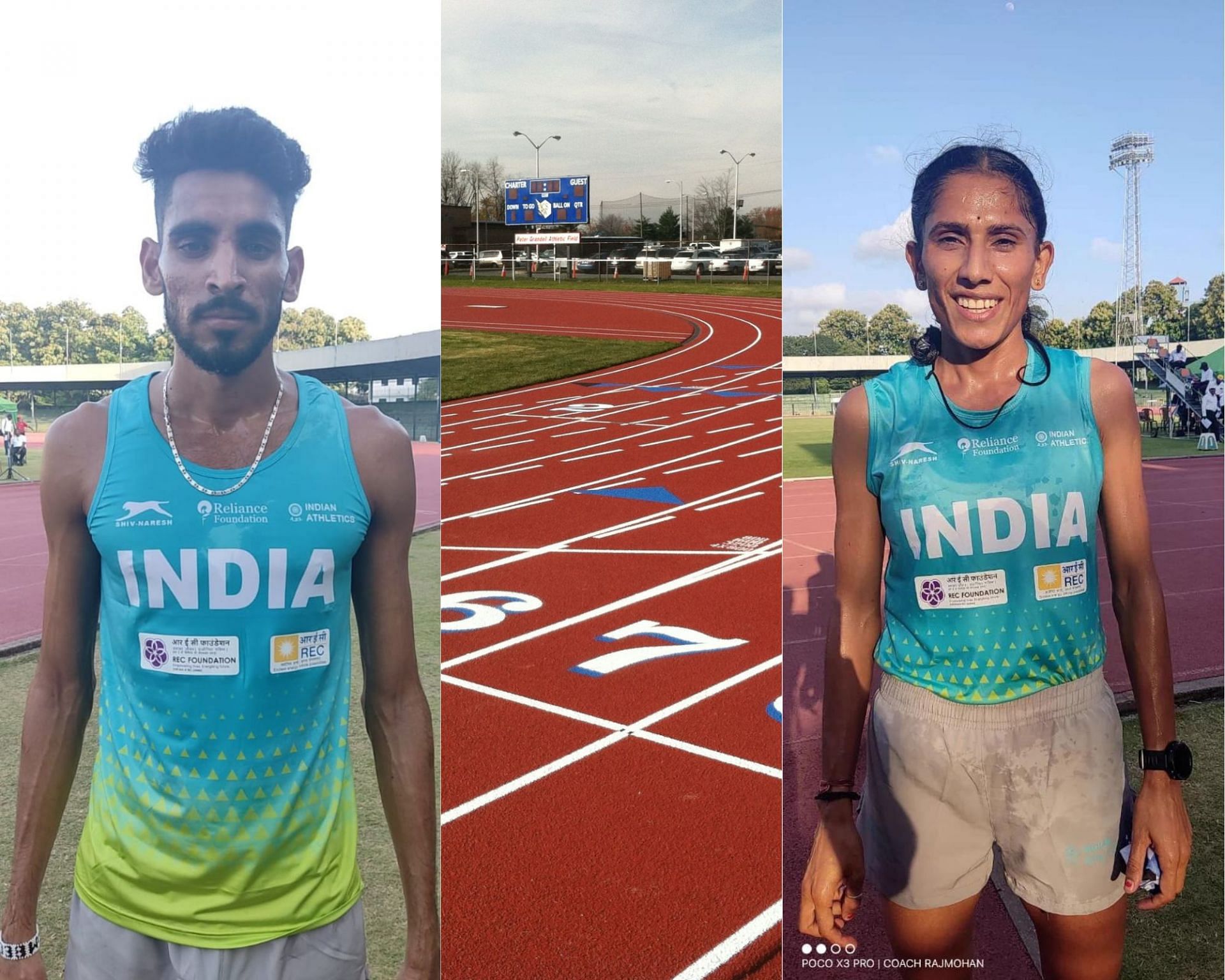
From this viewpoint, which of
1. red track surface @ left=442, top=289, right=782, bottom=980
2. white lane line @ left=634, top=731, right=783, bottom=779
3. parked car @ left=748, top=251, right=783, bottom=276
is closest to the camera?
red track surface @ left=442, top=289, right=782, bottom=980

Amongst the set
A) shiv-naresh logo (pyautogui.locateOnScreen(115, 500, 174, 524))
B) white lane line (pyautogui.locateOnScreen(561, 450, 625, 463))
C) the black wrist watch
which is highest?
shiv-naresh logo (pyautogui.locateOnScreen(115, 500, 174, 524))

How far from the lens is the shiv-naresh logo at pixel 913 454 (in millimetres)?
2135

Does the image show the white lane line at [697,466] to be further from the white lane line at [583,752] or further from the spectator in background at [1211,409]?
the spectator in background at [1211,409]

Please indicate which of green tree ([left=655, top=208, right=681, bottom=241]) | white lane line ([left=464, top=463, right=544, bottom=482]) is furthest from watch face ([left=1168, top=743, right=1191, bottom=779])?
green tree ([left=655, top=208, right=681, bottom=241])

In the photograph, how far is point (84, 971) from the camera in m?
1.97

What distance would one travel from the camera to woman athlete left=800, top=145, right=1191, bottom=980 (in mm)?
2115

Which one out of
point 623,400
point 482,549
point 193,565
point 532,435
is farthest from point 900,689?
point 623,400

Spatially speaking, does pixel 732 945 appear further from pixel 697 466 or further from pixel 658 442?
pixel 658 442

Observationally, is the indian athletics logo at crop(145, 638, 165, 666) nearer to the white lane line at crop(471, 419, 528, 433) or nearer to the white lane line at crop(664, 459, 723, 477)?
the white lane line at crop(664, 459, 723, 477)

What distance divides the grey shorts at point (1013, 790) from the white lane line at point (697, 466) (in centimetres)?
1213

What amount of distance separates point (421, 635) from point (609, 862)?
105 centimetres

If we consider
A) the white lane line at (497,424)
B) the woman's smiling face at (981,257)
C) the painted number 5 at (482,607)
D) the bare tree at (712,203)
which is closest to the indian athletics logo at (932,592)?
the woman's smiling face at (981,257)

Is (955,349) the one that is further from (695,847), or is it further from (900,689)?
(695,847)

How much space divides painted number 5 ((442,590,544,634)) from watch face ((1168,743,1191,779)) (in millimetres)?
4738
